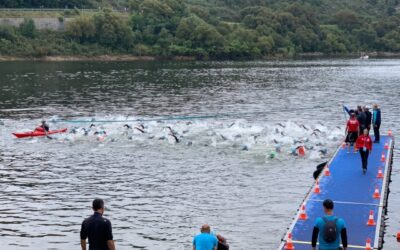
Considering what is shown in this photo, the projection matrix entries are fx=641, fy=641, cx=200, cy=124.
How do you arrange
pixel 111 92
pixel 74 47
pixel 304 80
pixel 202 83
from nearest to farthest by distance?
pixel 111 92, pixel 202 83, pixel 304 80, pixel 74 47

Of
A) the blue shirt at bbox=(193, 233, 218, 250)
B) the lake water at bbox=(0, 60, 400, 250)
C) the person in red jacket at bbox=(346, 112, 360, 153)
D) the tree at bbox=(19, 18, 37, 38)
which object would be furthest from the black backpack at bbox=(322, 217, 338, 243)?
the tree at bbox=(19, 18, 37, 38)

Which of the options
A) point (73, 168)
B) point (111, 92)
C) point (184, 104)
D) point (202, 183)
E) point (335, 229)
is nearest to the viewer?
point (335, 229)

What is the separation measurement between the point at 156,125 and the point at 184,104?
2046 cm

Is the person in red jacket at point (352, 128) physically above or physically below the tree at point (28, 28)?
below

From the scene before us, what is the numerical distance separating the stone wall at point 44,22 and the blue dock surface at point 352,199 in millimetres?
148091

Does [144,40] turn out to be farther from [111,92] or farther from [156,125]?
[156,125]

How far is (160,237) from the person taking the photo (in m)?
26.0

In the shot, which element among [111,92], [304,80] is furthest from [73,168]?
[304,80]

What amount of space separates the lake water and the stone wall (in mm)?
95075

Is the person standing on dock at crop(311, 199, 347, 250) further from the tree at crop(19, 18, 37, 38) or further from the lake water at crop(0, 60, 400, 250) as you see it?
the tree at crop(19, 18, 37, 38)

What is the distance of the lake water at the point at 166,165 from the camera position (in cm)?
2711

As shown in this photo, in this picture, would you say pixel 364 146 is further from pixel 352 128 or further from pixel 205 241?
pixel 205 241

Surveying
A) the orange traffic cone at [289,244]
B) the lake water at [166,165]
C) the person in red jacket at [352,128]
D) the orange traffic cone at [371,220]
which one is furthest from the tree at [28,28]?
the orange traffic cone at [289,244]

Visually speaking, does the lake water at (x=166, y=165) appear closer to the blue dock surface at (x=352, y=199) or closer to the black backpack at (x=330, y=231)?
the blue dock surface at (x=352, y=199)
